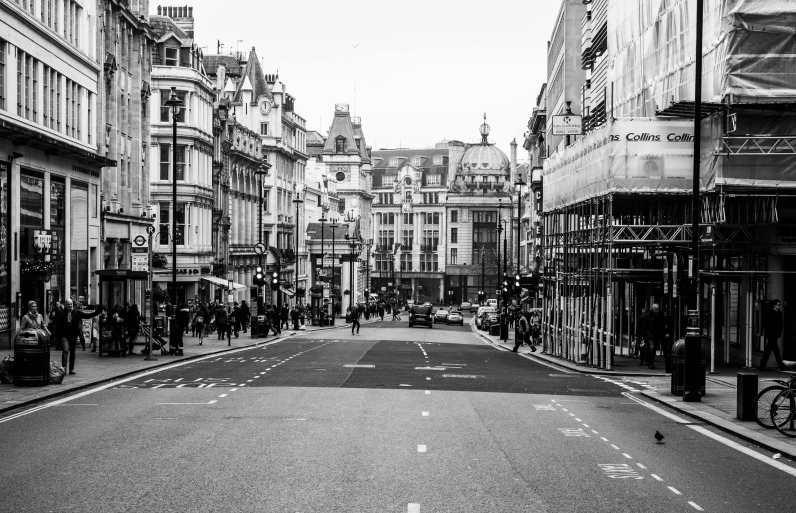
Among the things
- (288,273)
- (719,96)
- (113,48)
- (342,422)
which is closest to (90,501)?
(342,422)

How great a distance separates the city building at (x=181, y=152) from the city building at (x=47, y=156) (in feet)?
62.9

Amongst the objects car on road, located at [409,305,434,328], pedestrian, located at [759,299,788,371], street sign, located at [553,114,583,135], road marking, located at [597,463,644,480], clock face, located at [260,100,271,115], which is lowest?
car on road, located at [409,305,434,328]

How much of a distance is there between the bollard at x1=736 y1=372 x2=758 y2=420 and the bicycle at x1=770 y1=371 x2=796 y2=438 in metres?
1.01

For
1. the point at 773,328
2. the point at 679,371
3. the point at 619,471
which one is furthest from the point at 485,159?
the point at 619,471

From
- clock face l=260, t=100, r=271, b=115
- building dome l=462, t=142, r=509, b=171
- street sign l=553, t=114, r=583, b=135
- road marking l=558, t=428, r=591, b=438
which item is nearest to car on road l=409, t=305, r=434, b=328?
clock face l=260, t=100, r=271, b=115

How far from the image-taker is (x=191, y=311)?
59.7 m

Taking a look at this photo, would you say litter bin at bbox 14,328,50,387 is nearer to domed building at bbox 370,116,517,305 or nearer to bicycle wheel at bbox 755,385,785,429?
bicycle wheel at bbox 755,385,785,429

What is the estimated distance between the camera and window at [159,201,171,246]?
6819cm

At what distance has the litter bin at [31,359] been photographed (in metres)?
23.7

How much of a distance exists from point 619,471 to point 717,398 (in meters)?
9.78

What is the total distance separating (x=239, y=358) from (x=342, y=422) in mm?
18674

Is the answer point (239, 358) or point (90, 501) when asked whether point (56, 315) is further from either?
point (90, 501)

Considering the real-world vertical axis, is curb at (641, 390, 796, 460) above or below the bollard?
below

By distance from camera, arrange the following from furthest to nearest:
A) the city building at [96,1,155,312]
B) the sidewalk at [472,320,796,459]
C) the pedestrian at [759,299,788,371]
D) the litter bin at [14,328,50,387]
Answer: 1. the city building at [96,1,155,312]
2. the pedestrian at [759,299,788,371]
3. the litter bin at [14,328,50,387]
4. the sidewalk at [472,320,796,459]
